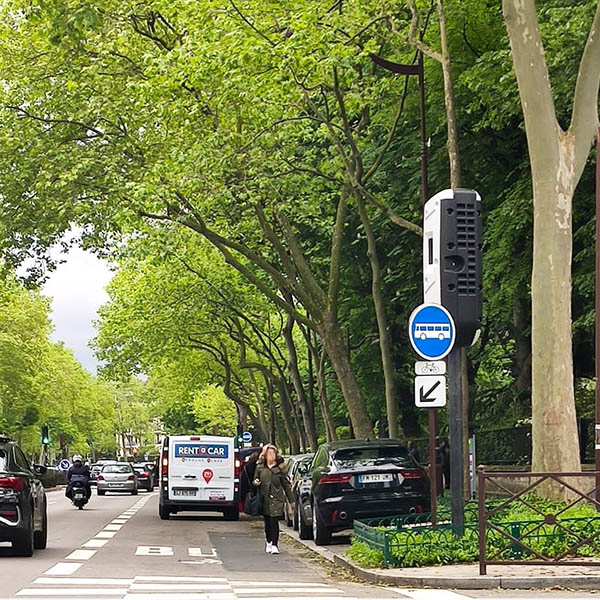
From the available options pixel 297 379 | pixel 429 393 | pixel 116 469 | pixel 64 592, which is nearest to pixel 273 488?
pixel 429 393

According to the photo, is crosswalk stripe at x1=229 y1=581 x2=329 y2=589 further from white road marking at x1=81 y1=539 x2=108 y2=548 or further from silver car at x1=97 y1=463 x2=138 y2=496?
silver car at x1=97 y1=463 x2=138 y2=496

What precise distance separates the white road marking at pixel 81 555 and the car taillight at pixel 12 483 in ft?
3.92

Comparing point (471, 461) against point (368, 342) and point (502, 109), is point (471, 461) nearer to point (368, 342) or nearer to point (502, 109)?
point (502, 109)

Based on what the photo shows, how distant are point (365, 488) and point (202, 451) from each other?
12598 mm

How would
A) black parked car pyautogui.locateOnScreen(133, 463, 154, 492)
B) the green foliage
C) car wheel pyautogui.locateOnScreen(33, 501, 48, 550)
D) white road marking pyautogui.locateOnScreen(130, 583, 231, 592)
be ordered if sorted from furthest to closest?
black parked car pyautogui.locateOnScreen(133, 463, 154, 492) → car wheel pyautogui.locateOnScreen(33, 501, 48, 550) → the green foliage → white road marking pyautogui.locateOnScreen(130, 583, 231, 592)

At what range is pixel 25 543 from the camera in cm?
1877

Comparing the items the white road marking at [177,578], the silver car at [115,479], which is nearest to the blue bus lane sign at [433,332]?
the white road marking at [177,578]

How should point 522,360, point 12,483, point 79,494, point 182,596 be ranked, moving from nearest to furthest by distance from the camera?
point 182,596
point 12,483
point 522,360
point 79,494

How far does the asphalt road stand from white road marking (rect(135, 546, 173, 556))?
15 millimetres

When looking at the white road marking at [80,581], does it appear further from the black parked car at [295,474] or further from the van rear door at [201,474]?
the van rear door at [201,474]

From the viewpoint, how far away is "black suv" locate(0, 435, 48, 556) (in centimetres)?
1838

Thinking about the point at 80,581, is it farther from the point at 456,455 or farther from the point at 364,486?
the point at 364,486

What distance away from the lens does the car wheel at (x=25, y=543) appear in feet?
61.3

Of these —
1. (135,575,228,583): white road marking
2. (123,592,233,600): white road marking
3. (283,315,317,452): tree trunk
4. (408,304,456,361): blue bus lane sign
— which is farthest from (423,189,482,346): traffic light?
(283,315,317,452): tree trunk
